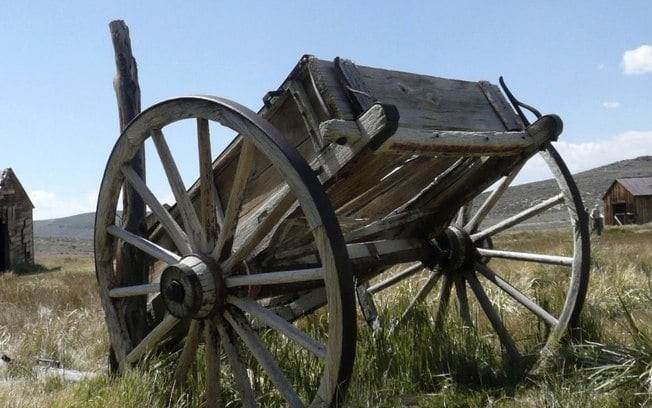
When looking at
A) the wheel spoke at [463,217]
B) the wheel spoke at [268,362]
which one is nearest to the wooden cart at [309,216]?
the wheel spoke at [268,362]

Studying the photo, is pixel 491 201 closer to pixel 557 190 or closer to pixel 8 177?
pixel 8 177

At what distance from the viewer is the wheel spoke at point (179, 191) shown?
3744 mm

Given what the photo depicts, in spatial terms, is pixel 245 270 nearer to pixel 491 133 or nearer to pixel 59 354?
pixel 491 133

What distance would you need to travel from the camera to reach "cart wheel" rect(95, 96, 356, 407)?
3.03 meters

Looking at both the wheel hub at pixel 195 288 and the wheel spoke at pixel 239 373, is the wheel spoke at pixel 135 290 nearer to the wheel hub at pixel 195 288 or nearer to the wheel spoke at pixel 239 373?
the wheel hub at pixel 195 288

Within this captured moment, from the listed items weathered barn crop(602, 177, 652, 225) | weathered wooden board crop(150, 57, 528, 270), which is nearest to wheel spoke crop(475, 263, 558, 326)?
weathered wooden board crop(150, 57, 528, 270)

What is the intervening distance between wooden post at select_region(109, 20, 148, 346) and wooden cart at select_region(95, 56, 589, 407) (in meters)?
0.02

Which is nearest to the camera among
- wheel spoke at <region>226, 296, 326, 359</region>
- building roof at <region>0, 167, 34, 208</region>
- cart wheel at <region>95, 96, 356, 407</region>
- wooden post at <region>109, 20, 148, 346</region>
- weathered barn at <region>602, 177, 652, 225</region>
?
Answer: cart wheel at <region>95, 96, 356, 407</region>

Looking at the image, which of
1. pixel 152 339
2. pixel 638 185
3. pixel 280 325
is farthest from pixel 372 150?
pixel 638 185

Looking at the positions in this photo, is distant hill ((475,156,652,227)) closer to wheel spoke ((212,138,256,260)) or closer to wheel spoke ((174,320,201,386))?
wheel spoke ((174,320,201,386))

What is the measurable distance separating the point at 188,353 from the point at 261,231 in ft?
2.82

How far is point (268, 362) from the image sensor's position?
3.41 m

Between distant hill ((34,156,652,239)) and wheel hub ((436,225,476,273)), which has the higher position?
distant hill ((34,156,652,239))

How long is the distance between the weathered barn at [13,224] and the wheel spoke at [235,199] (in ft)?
65.3
